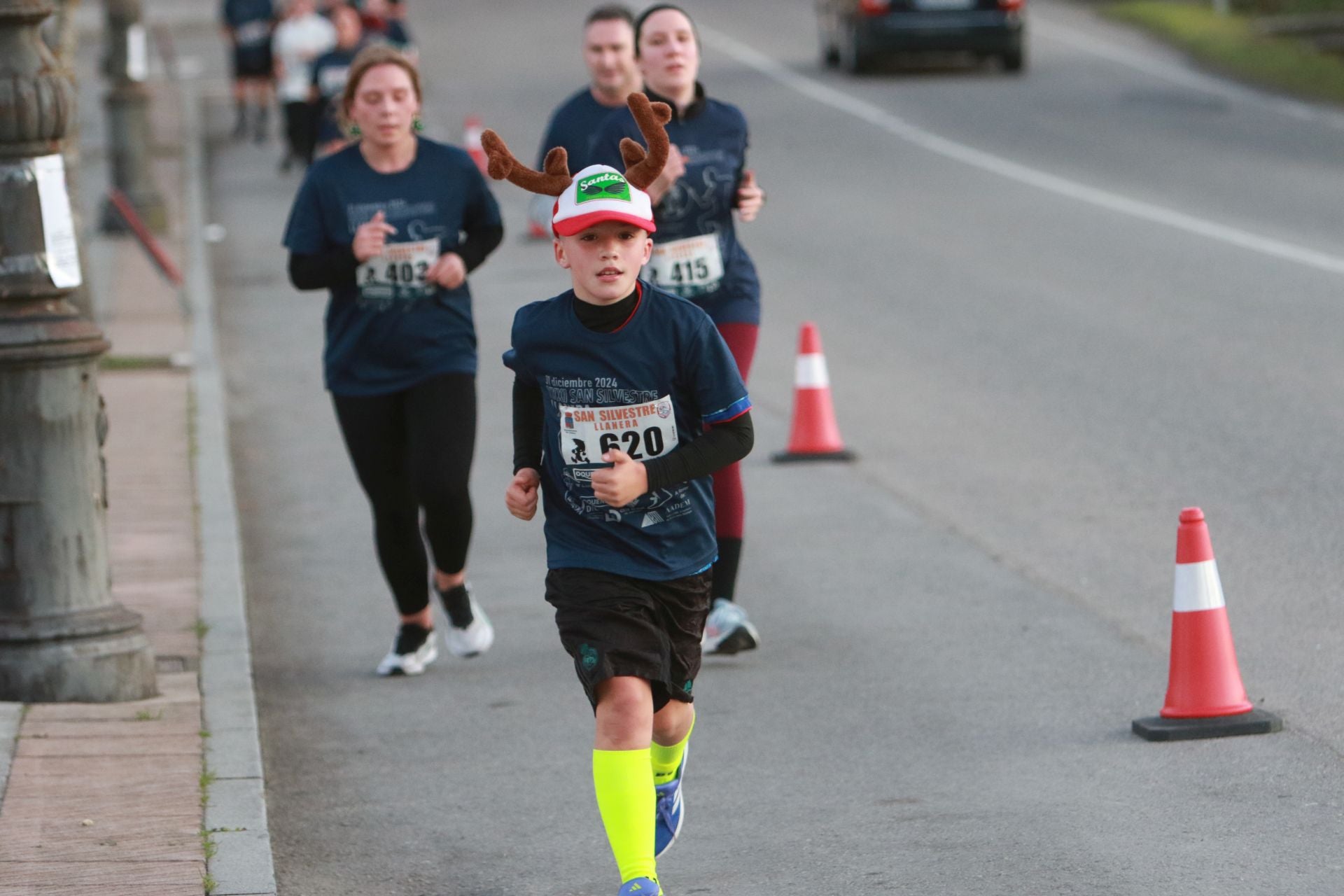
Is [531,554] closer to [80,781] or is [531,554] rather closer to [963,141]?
[80,781]

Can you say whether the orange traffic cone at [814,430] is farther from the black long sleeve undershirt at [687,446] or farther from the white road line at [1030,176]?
the black long sleeve undershirt at [687,446]

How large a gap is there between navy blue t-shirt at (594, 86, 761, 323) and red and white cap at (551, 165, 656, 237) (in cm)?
244

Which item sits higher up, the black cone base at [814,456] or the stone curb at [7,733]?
the stone curb at [7,733]

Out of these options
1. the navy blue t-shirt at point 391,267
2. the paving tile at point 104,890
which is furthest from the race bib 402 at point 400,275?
the paving tile at point 104,890

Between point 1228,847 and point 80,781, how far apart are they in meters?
2.94

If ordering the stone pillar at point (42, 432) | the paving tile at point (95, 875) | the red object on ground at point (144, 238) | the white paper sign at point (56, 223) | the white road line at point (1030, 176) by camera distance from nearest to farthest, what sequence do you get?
the paving tile at point (95, 875) < the stone pillar at point (42, 432) < the white paper sign at point (56, 223) < the red object on ground at point (144, 238) < the white road line at point (1030, 176)

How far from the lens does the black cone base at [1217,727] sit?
237 inches

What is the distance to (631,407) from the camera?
4.81m

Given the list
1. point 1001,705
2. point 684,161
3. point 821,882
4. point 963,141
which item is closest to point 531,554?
point 684,161

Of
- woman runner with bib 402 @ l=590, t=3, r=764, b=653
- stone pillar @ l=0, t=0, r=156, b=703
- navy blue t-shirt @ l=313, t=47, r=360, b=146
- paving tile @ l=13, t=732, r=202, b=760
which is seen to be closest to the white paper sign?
stone pillar @ l=0, t=0, r=156, b=703

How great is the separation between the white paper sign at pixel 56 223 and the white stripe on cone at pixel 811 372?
4185mm

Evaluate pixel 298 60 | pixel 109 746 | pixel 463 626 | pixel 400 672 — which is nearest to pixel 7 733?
pixel 109 746

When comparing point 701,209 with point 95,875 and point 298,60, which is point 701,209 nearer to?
point 95,875

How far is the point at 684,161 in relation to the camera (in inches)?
285
